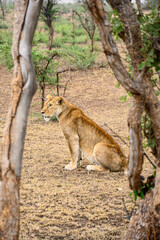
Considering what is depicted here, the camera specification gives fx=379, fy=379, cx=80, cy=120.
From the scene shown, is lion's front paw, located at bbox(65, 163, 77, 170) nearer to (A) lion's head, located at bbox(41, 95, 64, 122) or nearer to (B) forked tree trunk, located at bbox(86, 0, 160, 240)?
(A) lion's head, located at bbox(41, 95, 64, 122)

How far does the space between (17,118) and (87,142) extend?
3.08 m

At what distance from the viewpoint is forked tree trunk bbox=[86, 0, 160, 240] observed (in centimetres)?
313

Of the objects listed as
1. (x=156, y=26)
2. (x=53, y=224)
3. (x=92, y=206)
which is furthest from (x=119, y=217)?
(x=156, y=26)

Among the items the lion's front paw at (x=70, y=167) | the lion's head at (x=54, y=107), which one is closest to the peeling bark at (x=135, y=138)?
the lion's front paw at (x=70, y=167)

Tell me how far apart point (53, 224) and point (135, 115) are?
5.95 ft

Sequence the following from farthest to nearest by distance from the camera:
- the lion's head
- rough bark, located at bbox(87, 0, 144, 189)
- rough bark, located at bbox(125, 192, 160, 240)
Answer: the lion's head → rough bark, located at bbox(125, 192, 160, 240) → rough bark, located at bbox(87, 0, 144, 189)

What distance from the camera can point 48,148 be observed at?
755cm

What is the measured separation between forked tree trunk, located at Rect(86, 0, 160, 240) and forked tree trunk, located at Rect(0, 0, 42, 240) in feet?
2.15

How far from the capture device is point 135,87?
10.5 ft

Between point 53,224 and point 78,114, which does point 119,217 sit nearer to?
point 53,224

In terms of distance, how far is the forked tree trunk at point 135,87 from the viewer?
10.3ft

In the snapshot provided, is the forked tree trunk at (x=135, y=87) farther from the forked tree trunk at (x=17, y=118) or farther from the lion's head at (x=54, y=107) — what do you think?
the lion's head at (x=54, y=107)

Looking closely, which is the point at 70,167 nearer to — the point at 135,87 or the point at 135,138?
the point at 135,138

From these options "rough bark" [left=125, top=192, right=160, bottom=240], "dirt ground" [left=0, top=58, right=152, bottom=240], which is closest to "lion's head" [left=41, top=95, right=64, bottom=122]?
"dirt ground" [left=0, top=58, right=152, bottom=240]
